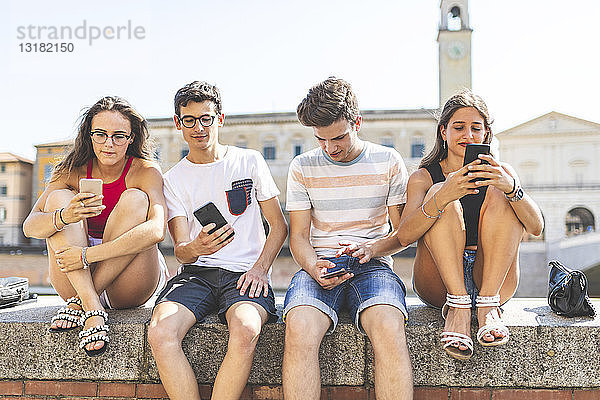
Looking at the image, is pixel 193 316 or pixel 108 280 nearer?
pixel 193 316

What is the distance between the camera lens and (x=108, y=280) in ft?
9.31

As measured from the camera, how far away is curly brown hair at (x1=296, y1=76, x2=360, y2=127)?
2707mm

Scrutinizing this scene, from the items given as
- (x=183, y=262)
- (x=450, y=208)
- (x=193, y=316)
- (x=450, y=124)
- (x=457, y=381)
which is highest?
(x=450, y=124)

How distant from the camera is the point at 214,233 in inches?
108

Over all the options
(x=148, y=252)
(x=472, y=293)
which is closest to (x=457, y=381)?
(x=472, y=293)

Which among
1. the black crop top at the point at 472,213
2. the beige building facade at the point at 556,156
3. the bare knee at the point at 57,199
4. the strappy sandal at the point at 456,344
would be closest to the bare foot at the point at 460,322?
the strappy sandal at the point at 456,344

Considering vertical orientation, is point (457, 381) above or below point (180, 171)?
below

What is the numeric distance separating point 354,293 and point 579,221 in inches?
1917

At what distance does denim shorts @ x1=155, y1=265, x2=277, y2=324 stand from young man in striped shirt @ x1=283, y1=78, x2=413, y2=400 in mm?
232

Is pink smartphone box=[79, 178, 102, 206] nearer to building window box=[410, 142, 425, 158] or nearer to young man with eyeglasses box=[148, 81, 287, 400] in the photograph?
young man with eyeglasses box=[148, 81, 287, 400]

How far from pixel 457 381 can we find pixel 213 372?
1.17 m

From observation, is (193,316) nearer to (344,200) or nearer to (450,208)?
(344,200)

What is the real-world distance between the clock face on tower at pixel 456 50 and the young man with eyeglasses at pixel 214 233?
38.1 meters

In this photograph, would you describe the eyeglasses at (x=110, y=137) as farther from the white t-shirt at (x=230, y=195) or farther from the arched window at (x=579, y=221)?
the arched window at (x=579, y=221)
